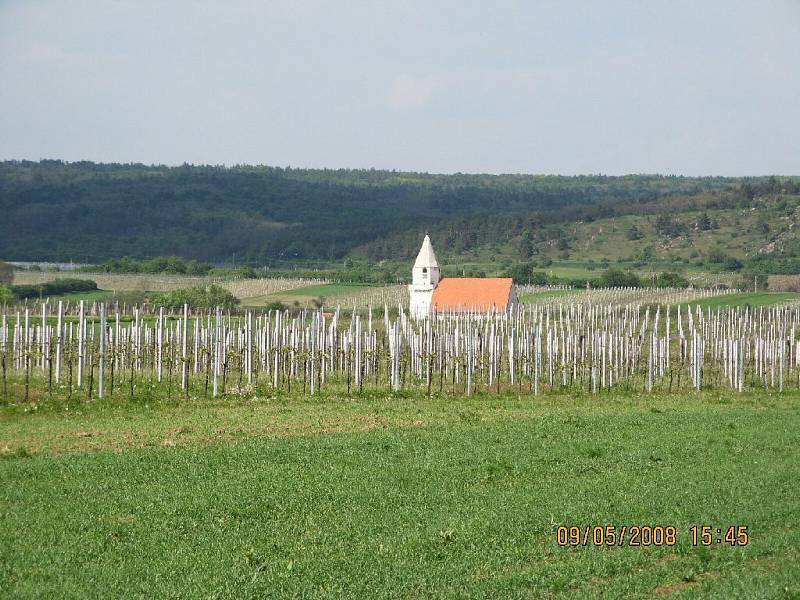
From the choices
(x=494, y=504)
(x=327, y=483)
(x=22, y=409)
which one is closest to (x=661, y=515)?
(x=494, y=504)

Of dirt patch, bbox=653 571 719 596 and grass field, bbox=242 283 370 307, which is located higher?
grass field, bbox=242 283 370 307

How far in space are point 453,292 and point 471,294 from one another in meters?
1.42

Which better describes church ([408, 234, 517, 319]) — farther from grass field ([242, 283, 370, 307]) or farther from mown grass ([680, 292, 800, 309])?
mown grass ([680, 292, 800, 309])

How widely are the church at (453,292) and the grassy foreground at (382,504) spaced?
46.9 metres

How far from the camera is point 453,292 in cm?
7581

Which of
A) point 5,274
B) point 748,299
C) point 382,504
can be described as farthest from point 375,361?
point 5,274

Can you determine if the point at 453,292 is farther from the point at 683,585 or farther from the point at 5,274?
the point at 683,585

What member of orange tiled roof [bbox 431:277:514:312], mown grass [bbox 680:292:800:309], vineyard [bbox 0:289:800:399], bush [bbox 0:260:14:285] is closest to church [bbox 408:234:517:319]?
orange tiled roof [bbox 431:277:514:312]

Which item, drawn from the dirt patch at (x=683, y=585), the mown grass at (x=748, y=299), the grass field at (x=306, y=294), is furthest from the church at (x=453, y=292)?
the dirt patch at (x=683, y=585)

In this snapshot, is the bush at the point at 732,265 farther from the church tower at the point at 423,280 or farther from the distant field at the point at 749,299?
the church tower at the point at 423,280

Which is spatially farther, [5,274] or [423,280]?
[5,274]

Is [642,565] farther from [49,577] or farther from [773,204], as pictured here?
[773,204]

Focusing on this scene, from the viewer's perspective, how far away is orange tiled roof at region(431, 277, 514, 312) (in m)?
72.9

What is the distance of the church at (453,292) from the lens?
7300 cm
